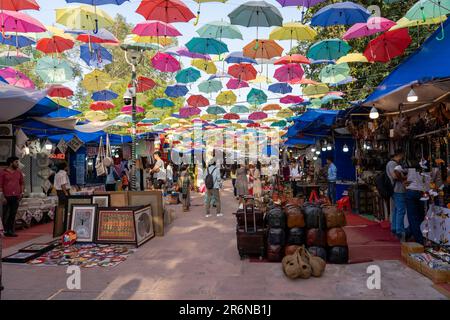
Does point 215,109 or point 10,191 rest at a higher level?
point 215,109

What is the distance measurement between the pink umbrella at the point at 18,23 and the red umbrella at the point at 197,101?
27.1 feet

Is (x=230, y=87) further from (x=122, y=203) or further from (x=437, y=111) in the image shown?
(x=437, y=111)

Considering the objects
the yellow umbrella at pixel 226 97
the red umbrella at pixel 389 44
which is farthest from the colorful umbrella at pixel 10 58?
the red umbrella at pixel 389 44

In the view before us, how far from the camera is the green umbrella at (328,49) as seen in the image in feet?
30.8

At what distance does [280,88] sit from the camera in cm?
1452

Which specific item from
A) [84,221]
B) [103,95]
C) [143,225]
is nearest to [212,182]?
[143,225]

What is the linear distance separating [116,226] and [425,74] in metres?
6.78

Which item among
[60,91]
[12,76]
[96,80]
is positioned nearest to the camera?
[12,76]

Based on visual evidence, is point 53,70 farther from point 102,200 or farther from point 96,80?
point 102,200

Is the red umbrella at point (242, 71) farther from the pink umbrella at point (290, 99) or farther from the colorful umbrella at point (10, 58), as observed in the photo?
the colorful umbrella at point (10, 58)

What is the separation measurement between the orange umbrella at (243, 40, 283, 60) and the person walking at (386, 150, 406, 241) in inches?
177

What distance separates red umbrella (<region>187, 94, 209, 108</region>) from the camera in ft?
51.6

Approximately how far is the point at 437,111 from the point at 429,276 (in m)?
3.48

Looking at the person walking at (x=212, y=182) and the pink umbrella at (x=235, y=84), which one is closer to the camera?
the person walking at (x=212, y=182)
